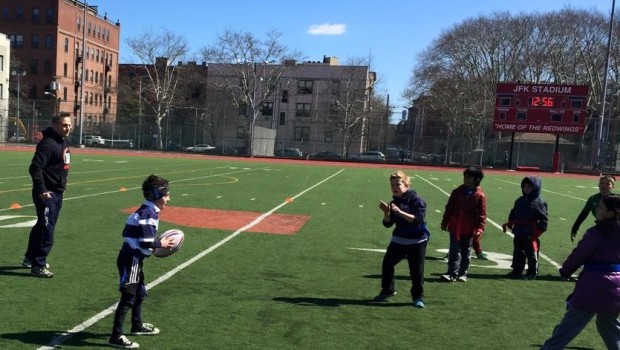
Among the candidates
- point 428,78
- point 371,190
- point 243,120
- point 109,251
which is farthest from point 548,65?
point 109,251

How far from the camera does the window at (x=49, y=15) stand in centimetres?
7919

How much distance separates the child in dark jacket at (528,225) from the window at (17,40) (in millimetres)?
87387

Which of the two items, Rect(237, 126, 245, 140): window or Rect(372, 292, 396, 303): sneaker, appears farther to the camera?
Rect(237, 126, 245, 140): window

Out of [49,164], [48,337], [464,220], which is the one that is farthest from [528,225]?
[49,164]

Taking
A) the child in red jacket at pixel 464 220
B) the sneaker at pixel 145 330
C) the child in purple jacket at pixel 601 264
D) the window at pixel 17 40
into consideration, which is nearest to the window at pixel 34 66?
the window at pixel 17 40

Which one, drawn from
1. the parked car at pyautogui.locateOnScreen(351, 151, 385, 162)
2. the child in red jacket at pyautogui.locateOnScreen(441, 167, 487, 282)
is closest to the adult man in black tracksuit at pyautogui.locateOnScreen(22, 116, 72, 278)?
the child in red jacket at pyautogui.locateOnScreen(441, 167, 487, 282)

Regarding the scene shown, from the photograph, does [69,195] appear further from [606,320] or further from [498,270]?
[606,320]

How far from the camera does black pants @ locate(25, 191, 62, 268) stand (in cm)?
658

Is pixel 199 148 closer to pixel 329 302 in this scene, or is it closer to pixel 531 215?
pixel 531 215

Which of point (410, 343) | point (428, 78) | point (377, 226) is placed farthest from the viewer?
point (428, 78)

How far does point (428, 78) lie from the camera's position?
7275 centimetres

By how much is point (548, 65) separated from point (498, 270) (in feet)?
218

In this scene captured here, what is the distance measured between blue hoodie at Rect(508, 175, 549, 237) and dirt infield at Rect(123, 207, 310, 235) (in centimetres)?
429

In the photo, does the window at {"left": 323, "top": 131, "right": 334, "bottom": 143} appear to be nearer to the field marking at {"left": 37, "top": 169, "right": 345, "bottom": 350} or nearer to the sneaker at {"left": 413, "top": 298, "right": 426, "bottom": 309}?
the field marking at {"left": 37, "top": 169, "right": 345, "bottom": 350}
